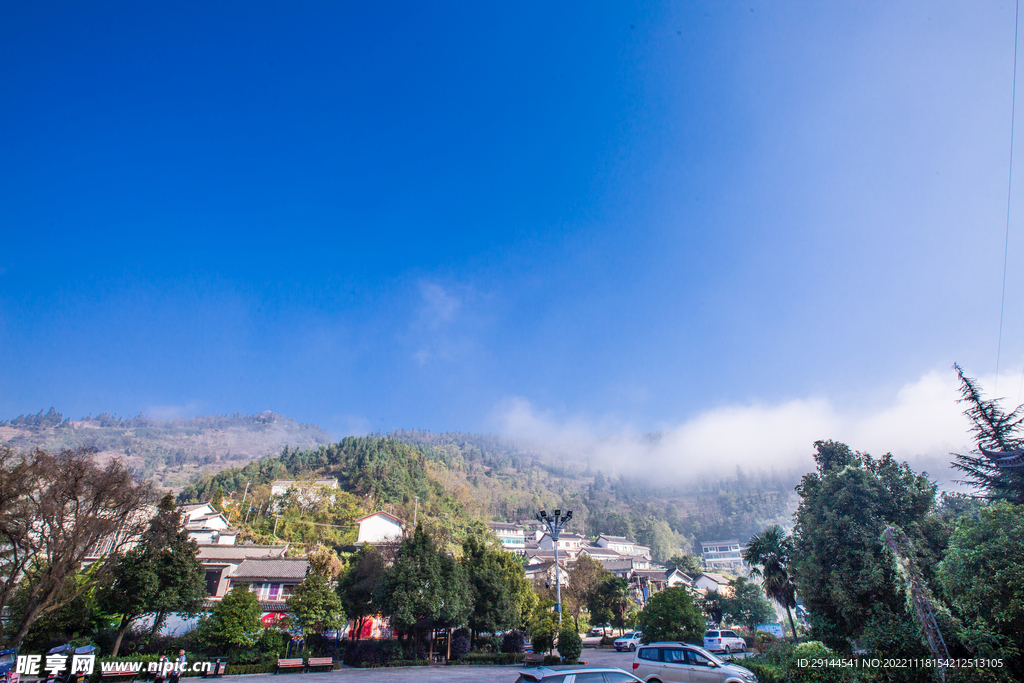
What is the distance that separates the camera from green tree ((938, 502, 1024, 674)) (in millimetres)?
13766

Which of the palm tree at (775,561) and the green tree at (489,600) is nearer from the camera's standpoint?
the green tree at (489,600)

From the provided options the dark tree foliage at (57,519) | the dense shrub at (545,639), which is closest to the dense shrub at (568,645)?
the dense shrub at (545,639)

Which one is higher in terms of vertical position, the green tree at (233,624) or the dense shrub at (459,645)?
the green tree at (233,624)

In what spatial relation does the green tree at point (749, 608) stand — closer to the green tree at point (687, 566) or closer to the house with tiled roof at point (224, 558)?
the green tree at point (687, 566)

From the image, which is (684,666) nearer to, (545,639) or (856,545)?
(856,545)

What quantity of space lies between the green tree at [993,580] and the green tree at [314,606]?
2827 centimetres

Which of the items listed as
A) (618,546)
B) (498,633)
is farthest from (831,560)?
(618,546)

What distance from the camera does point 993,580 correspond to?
14.3m

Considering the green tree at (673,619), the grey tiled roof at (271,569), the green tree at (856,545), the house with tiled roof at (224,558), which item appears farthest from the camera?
the house with tiled roof at (224,558)

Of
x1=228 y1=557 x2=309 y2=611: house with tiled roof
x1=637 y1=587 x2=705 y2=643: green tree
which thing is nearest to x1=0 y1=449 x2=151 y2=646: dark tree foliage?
x1=228 y1=557 x2=309 y2=611: house with tiled roof

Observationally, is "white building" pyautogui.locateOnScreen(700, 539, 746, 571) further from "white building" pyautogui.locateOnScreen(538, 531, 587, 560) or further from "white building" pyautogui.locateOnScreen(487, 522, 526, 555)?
"white building" pyautogui.locateOnScreen(487, 522, 526, 555)

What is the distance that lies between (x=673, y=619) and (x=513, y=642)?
12.0m

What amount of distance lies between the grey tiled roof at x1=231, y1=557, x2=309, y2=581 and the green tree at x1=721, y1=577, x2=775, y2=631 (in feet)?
160

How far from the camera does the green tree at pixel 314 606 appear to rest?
2725 cm
